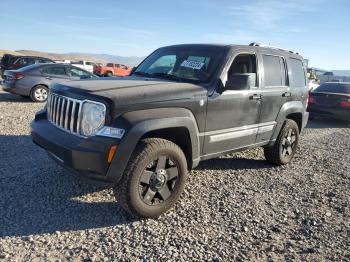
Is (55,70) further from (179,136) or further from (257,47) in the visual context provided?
(179,136)

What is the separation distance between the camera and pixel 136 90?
390cm

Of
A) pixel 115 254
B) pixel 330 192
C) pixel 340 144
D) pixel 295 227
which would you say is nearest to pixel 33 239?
pixel 115 254

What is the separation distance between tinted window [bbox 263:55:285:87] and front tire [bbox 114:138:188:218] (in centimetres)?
222

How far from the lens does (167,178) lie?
13.4 feet

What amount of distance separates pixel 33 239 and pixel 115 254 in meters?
0.84

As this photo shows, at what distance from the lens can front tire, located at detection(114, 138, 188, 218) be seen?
3.72 metres

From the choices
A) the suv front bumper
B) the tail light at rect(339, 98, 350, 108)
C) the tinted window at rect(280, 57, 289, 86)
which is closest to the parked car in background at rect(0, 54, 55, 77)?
the tail light at rect(339, 98, 350, 108)

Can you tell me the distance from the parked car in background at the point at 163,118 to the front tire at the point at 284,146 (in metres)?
0.36

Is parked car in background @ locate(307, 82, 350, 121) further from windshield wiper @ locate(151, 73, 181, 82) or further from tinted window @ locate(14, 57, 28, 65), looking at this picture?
tinted window @ locate(14, 57, 28, 65)

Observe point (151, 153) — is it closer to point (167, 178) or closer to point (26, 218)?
point (167, 178)

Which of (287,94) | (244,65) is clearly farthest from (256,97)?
(287,94)

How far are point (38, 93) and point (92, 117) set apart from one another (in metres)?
9.71

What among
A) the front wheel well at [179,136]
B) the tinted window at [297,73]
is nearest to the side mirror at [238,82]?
the front wheel well at [179,136]

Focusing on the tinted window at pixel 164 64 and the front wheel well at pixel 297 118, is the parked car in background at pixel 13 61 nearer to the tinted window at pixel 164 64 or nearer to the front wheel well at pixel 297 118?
the tinted window at pixel 164 64
